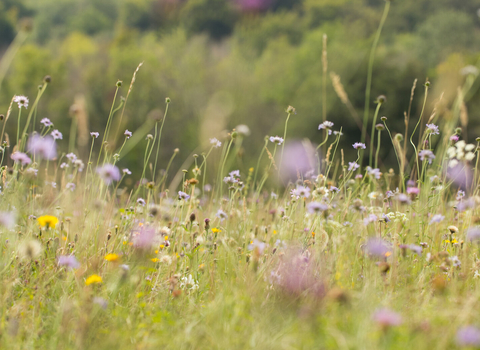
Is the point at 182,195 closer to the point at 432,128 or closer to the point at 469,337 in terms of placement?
the point at 432,128

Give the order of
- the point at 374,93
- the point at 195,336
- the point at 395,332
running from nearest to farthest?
the point at 395,332, the point at 195,336, the point at 374,93

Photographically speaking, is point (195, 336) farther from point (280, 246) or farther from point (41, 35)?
point (41, 35)

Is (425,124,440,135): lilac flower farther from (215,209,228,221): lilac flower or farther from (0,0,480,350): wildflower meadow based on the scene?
(215,209,228,221): lilac flower

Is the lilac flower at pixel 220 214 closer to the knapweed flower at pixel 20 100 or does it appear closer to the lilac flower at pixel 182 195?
the lilac flower at pixel 182 195

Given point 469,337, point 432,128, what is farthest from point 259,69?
point 469,337

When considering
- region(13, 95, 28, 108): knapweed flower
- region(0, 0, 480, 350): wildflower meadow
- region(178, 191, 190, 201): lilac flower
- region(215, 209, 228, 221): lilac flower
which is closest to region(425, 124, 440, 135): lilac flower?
region(0, 0, 480, 350): wildflower meadow

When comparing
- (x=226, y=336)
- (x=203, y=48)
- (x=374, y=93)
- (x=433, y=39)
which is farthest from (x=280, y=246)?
(x=433, y=39)

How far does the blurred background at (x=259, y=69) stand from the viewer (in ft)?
→ 39.9

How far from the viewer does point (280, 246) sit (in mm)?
1863

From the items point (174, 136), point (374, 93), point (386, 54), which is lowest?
point (174, 136)

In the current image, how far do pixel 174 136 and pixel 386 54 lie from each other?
30.6 feet

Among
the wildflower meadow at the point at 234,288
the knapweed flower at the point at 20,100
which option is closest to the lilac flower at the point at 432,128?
the wildflower meadow at the point at 234,288

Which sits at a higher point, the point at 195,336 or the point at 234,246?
the point at 195,336

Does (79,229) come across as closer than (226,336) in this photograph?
No
